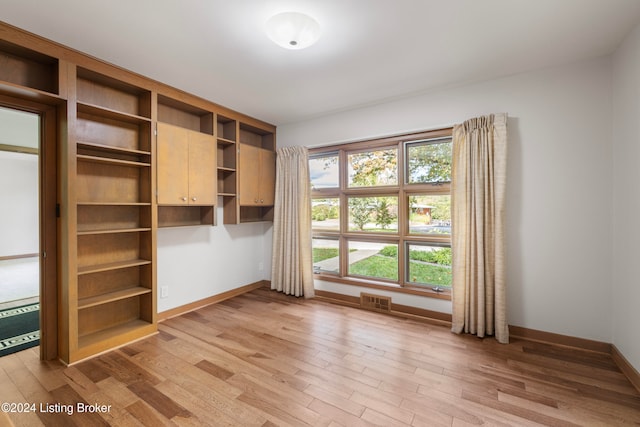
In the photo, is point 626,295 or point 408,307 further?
point 408,307

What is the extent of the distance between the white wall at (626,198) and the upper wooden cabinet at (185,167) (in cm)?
385

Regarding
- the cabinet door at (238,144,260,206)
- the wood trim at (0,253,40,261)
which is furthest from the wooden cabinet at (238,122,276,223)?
the wood trim at (0,253,40,261)

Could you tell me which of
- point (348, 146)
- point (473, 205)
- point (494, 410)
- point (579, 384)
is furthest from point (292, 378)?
point (348, 146)

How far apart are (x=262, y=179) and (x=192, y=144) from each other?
1.14m

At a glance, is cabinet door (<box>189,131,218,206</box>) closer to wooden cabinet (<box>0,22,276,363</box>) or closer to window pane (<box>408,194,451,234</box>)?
wooden cabinet (<box>0,22,276,363</box>)

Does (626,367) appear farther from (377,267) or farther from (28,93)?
(28,93)

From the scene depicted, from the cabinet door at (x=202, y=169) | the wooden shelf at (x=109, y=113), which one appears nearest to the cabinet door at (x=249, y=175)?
the cabinet door at (x=202, y=169)

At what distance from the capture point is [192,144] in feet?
10.5

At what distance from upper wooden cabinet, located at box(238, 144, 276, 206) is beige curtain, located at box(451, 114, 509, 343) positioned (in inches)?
99.2

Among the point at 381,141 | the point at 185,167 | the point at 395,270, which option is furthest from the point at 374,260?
the point at 185,167

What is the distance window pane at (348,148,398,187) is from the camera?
11.6ft

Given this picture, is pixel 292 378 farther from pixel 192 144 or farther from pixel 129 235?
pixel 192 144

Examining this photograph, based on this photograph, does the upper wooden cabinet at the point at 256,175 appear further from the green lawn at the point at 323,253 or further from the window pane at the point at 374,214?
the window pane at the point at 374,214

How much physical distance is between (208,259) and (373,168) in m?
2.50
